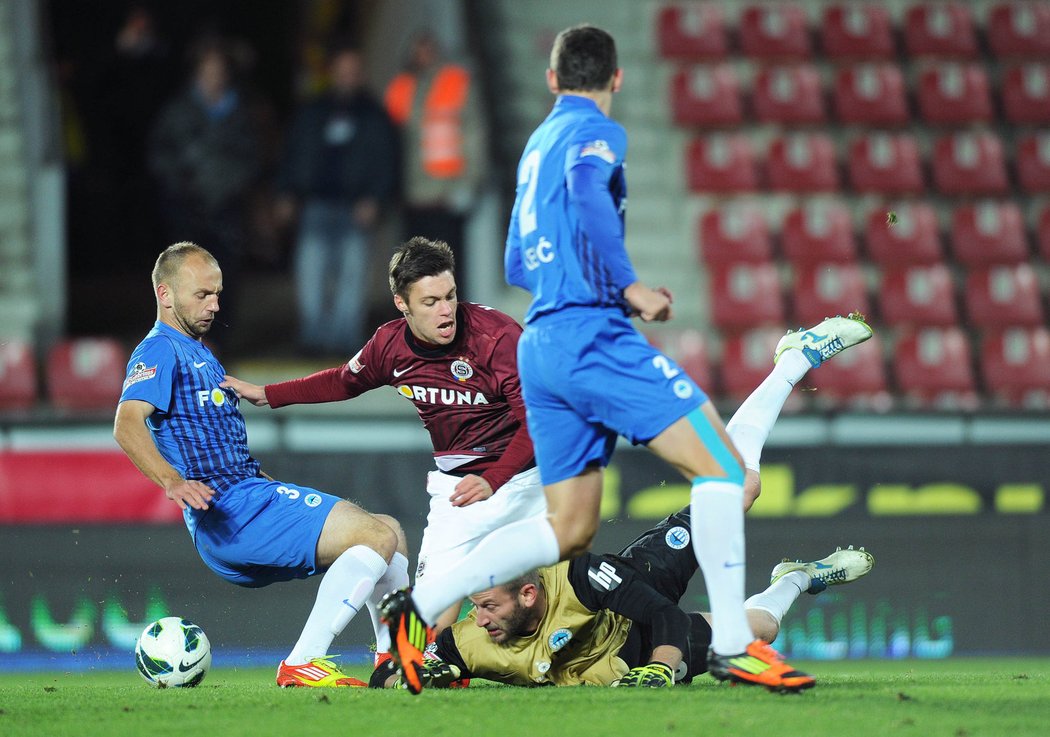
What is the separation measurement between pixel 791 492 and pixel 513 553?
11.7 ft

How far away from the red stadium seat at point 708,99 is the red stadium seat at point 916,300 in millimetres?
2224

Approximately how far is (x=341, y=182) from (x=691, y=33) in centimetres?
419

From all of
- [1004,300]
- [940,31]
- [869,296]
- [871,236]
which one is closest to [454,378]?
[869,296]

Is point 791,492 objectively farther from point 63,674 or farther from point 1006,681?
point 63,674

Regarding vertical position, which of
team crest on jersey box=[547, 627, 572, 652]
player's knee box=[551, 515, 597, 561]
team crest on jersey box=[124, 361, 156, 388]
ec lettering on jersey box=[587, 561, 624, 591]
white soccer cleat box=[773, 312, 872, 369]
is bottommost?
team crest on jersey box=[547, 627, 572, 652]

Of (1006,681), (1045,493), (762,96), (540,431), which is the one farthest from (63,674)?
(762,96)

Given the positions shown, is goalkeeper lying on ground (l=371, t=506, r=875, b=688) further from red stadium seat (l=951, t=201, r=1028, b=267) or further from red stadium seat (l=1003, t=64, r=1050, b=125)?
red stadium seat (l=1003, t=64, r=1050, b=125)

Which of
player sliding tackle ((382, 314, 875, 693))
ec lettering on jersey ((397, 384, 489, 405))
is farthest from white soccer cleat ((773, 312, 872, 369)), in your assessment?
ec lettering on jersey ((397, 384, 489, 405))

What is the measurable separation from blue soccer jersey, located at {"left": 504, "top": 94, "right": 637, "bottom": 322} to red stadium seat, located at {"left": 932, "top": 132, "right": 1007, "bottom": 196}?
8.25 meters

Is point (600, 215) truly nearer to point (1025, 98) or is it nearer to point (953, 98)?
point (953, 98)

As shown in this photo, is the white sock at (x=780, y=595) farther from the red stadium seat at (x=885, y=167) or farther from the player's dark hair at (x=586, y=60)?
the red stadium seat at (x=885, y=167)

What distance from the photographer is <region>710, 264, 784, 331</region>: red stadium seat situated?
10.2 meters

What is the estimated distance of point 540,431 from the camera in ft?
13.1

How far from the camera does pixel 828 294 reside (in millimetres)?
10250
